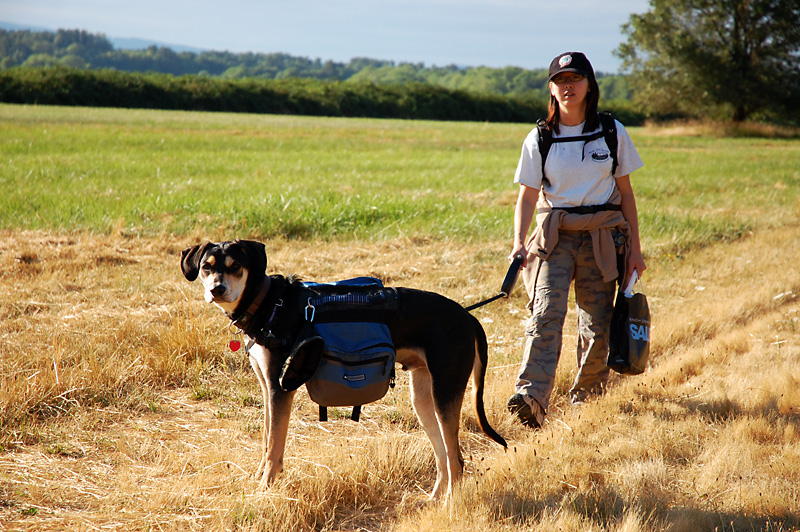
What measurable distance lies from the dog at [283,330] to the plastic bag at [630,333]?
1535 millimetres

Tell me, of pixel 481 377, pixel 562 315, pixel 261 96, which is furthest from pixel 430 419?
pixel 261 96

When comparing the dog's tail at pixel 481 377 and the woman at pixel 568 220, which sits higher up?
the woman at pixel 568 220

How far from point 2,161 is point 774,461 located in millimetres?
16087

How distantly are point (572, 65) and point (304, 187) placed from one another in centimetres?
969

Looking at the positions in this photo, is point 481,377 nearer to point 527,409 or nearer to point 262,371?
point 527,409

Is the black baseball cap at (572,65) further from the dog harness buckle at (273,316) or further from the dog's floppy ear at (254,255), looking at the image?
the dog harness buckle at (273,316)

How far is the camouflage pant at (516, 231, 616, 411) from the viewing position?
15.0 feet

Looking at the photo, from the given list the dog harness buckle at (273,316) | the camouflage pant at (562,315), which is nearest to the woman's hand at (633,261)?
the camouflage pant at (562,315)

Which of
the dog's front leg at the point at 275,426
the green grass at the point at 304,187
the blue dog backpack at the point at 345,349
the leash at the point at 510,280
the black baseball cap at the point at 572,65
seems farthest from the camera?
the green grass at the point at 304,187

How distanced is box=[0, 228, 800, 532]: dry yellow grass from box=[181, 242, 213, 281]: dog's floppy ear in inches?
45.7

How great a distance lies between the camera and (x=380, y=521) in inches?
141

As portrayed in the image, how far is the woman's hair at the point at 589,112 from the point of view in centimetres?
442

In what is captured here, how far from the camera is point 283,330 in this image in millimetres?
3359

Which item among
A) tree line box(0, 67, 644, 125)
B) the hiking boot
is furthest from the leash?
tree line box(0, 67, 644, 125)
